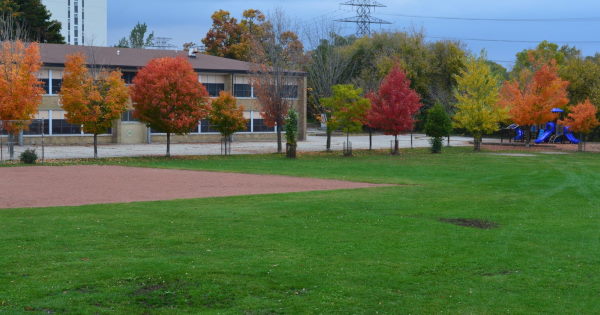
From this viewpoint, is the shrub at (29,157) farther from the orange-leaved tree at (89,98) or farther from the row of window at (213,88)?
the row of window at (213,88)

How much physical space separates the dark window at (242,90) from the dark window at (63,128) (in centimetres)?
1562

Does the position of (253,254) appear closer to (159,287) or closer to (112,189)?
(159,287)

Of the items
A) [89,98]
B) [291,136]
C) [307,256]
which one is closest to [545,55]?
[291,136]

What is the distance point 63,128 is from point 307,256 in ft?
162

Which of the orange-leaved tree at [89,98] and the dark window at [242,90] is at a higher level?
the dark window at [242,90]

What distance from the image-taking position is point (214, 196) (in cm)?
2536

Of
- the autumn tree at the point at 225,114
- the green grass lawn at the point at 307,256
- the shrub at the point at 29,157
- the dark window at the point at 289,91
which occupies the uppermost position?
the dark window at the point at 289,91

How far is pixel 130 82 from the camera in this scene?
61.9m

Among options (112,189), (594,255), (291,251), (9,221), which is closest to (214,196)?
(112,189)

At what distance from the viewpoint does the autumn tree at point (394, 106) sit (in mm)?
52375

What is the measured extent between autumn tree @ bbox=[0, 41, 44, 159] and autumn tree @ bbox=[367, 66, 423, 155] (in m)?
24.5

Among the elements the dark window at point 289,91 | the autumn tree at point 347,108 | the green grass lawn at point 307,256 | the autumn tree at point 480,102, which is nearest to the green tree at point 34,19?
the dark window at point 289,91

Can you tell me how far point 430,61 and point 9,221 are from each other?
69.0 metres

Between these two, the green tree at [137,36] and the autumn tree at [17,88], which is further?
the green tree at [137,36]
